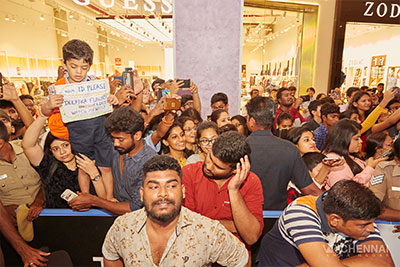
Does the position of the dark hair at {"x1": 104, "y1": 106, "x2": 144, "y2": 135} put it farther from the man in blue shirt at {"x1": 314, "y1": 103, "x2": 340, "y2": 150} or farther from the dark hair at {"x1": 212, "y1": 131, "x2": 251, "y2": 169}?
the man in blue shirt at {"x1": 314, "y1": 103, "x2": 340, "y2": 150}

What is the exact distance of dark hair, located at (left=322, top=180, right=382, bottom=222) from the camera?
155 cm

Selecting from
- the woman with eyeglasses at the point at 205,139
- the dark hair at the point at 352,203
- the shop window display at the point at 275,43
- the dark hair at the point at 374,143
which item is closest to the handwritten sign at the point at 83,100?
the woman with eyeglasses at the point at 205,139

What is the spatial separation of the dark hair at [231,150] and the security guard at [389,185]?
131 centimetres

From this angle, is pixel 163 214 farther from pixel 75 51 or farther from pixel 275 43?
pixel 275 43

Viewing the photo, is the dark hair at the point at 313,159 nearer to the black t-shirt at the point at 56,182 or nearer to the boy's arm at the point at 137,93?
the boy's arm at the point at 137,93

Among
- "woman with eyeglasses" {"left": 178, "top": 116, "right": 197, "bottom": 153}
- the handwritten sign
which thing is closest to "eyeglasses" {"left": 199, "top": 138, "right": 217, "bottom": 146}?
"woman with eyeglasses" {"left": 178, "top": 116, "right": 197, "bottom": 153}

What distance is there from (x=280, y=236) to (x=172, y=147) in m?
1.50

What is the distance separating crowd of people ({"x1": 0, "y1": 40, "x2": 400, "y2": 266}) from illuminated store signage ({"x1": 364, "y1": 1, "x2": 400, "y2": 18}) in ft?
24.5

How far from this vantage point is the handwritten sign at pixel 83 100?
2258 millimetres

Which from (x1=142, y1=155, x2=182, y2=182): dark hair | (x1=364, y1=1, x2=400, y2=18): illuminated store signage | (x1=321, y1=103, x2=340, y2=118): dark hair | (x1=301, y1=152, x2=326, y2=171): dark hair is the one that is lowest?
(x1=301, y1=152, x2=326, y2=171): dark hair

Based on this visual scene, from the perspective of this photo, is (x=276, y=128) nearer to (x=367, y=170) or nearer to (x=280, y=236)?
(x=367, y=170)

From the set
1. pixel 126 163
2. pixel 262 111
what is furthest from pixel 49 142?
pixel 262 111

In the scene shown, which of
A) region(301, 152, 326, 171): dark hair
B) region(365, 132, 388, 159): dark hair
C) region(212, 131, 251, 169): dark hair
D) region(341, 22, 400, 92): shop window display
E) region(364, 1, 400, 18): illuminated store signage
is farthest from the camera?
region(341, 22, 400, 92): shop window display

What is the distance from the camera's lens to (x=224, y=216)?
1987mm
